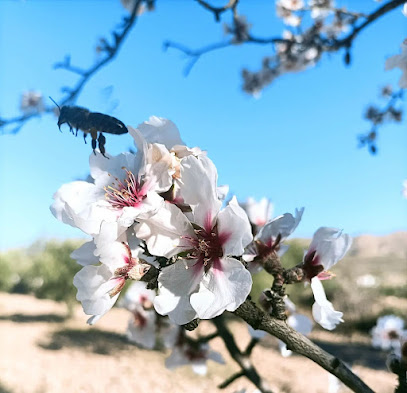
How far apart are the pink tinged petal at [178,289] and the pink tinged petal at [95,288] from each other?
7cm

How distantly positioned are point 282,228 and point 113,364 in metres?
4.56

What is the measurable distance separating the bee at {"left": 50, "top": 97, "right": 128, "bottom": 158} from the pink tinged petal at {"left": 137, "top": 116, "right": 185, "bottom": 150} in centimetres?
9

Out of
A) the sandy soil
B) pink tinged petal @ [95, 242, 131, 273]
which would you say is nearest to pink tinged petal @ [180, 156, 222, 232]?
pink tinged petal @ [95, 242, 131, 273]

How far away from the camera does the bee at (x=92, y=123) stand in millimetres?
676

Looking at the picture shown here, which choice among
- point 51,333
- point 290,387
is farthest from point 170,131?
point 51,333

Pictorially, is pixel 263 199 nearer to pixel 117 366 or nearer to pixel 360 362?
pixel 117 366

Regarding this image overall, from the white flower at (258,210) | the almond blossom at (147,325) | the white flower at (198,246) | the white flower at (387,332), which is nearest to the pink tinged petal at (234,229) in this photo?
the white flower at (198,246)

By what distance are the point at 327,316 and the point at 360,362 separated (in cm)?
520

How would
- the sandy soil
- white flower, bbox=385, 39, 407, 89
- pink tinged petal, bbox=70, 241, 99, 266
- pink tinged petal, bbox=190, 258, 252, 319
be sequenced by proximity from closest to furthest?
1. pink tinged petal, bbox=190, 258, 252, 319
2. pink tinged petal, bbox=70, 241, 99, 266
3. white flower, bbox=385, 39, 407, 89
4. the sandy soil

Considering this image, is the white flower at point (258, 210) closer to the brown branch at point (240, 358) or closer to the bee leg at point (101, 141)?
the brown branch at point (240, 358)

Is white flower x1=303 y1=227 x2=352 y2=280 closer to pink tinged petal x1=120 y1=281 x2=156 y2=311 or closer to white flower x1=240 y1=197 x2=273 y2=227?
white flower x1=240 y1=197 x2=273 y2=227

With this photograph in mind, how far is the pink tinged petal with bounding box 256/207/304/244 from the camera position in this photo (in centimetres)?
68

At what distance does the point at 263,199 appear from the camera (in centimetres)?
104

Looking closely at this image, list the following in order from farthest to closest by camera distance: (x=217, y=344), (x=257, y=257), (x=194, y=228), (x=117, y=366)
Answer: (x=217, y=344), (x=117, y=366), (x=257, y=257), (x=194, y=228)
